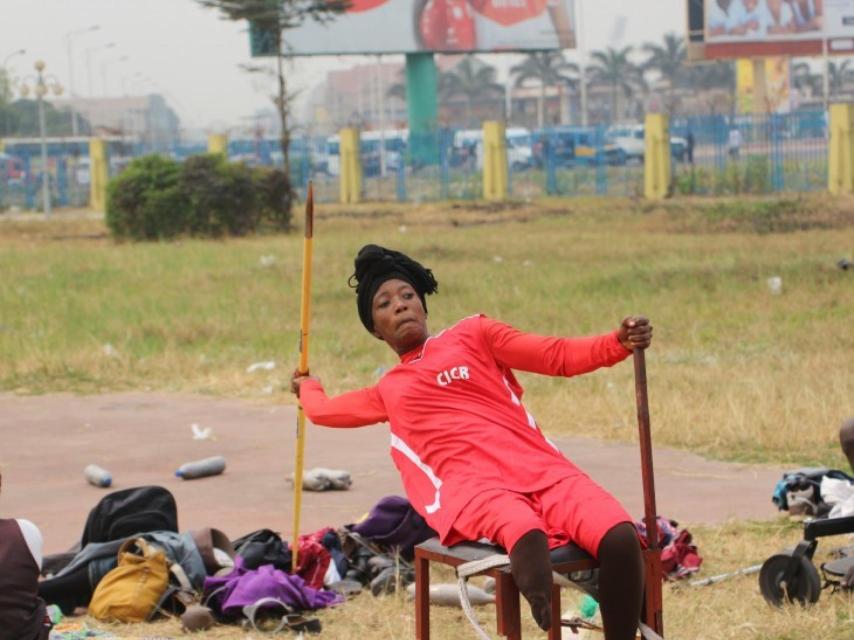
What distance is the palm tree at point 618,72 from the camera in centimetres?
11306

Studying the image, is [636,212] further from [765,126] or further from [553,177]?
[553,177]

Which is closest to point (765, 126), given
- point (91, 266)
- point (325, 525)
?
point (91, 266)

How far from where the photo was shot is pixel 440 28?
5269cm

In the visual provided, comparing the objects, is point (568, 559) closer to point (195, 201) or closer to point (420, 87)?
point (195, 201)

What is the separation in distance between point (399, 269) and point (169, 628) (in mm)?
1715

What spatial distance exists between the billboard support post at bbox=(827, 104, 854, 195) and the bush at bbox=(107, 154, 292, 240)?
46.6 feet

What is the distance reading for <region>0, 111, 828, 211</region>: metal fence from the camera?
38.3 meters

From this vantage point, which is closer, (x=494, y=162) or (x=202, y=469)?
(x=202, y=469)

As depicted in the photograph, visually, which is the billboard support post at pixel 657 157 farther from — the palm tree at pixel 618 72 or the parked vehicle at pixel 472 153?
the palm tree at pixel 618 72

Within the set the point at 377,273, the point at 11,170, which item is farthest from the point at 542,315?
the point at 11,170

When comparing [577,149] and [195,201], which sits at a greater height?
[577,149]

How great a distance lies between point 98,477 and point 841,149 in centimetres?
3109

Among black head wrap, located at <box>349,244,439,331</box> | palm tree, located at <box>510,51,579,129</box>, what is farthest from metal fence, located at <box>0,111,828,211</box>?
palm tree, located at <box>510,51,579,129</box>

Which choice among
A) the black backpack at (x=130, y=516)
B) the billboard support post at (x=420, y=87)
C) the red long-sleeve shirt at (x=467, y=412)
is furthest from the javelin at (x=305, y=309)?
the billboard support post at (x=420, y=87)
